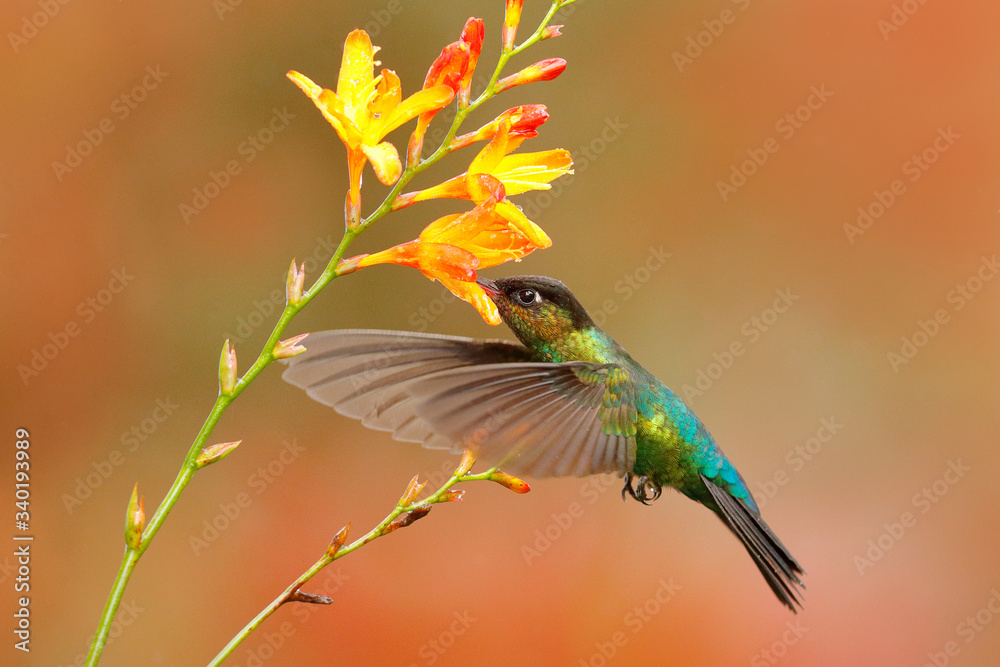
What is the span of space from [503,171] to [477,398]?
402 mm

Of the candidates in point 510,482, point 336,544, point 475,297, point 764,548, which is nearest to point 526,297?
point 475,297

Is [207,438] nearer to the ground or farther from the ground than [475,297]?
nearer to the ground

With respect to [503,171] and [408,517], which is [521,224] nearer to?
[503,171]

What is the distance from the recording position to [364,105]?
4.49ft

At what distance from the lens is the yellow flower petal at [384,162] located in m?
1.19

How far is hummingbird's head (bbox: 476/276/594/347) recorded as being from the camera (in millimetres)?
Result: 1688

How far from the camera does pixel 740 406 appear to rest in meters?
4.03

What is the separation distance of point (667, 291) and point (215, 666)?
3280 mm

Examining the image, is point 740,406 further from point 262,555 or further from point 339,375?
point 339,375

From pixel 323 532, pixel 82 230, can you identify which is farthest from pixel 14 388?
pixel 323 532

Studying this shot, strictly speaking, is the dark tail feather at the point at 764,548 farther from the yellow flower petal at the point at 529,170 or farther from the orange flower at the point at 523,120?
the orange flower at the point at 523,120

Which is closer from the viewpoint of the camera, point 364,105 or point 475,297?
point 364,105

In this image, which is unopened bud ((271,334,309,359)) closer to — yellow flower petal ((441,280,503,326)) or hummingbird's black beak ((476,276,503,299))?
yellow flower petal ((441,280,503,326))

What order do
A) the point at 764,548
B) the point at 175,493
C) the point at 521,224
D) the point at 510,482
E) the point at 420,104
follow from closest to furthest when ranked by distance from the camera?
the point at 175,493 < the point at 420,104 < the point at 521,224 < the point at 510,482 < the point at 764,548
